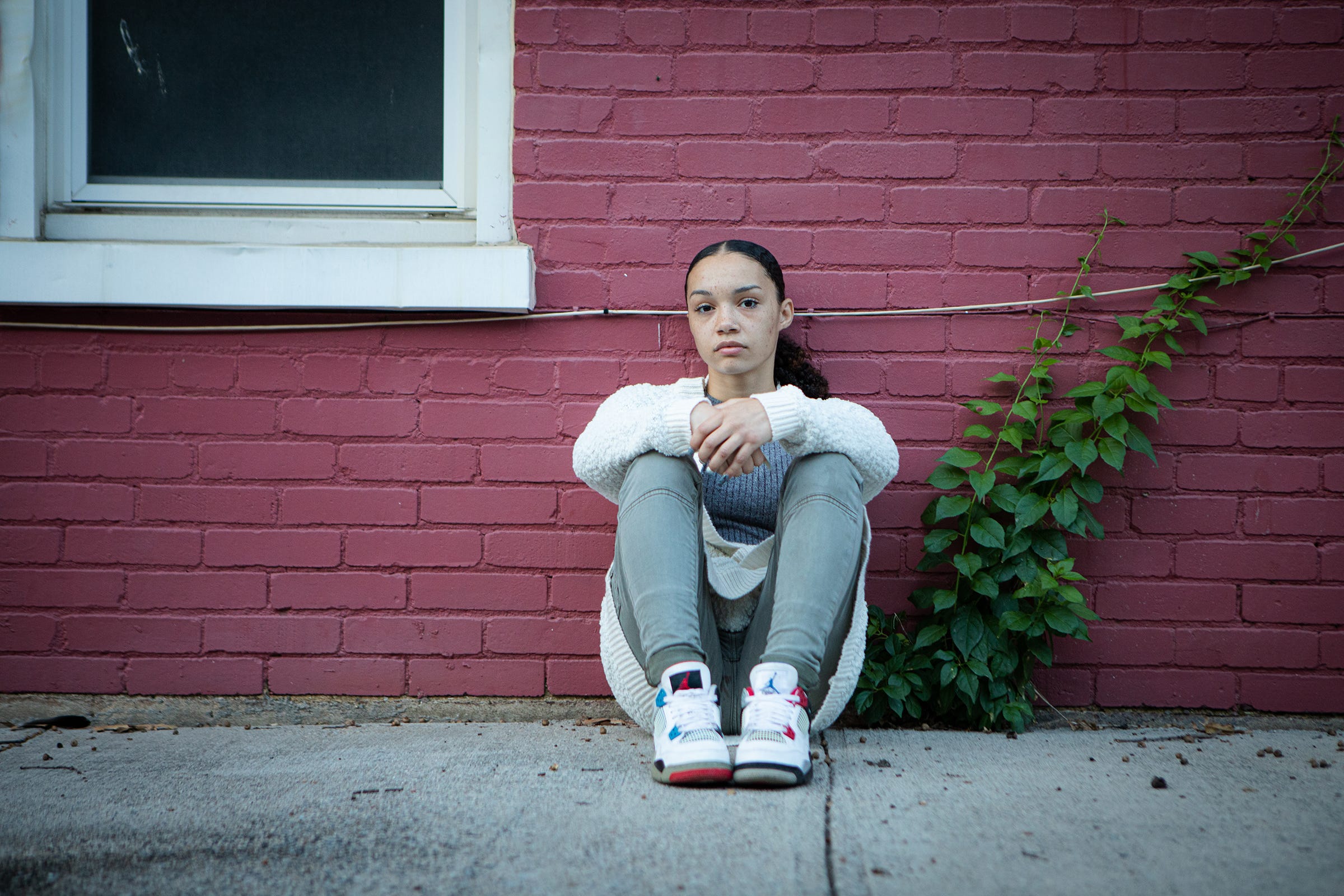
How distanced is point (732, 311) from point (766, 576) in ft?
2.11

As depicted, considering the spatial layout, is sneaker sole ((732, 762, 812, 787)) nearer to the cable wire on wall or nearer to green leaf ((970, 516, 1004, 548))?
green leaf ((970, 516, 1004, 548))

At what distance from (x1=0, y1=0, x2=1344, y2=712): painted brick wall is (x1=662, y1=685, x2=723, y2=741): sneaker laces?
730mm

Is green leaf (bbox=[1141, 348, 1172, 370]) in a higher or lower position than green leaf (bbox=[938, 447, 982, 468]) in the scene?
higher

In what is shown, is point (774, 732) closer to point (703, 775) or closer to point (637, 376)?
point (703, 775)

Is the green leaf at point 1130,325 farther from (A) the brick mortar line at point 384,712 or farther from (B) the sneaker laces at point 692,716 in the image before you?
(B) the sneaker laces at point 692,716

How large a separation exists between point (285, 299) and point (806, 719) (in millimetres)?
1646

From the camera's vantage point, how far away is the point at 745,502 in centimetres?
223

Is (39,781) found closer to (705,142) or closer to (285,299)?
(285,299)

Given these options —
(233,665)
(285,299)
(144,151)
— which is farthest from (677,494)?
(144,151)

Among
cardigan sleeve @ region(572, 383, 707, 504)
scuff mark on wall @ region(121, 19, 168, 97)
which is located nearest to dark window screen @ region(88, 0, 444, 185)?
scuff mark on wall @ region(121, 19, 168, 97)

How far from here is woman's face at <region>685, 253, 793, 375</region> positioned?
2221 mm

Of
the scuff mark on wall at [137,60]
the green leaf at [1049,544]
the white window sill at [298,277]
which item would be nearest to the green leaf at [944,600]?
the green leaf at [1049,544]

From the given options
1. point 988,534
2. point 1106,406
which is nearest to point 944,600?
point 988,534

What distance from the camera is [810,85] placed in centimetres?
242
